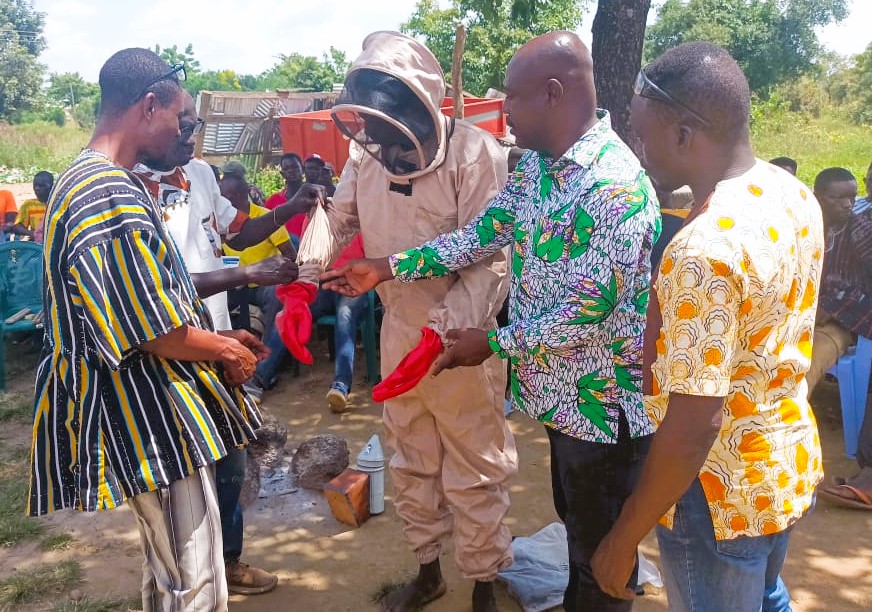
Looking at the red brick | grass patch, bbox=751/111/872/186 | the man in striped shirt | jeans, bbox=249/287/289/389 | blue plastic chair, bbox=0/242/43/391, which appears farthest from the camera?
grass patch, bbox=751/111/872/186

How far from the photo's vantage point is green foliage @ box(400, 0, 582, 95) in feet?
67.8

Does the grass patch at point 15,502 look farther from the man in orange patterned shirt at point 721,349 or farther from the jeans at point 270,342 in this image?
the man in orange patterned shirt at point 721,349

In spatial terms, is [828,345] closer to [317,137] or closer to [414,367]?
[414,367]

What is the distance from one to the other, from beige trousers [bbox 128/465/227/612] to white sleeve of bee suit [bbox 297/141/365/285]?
1034mm

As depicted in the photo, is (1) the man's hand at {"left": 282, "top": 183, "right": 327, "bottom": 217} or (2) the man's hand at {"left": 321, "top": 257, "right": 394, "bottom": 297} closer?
(2) the man's hand at {"left": 321, "top": 257, "right": 394, "bottom": 297}

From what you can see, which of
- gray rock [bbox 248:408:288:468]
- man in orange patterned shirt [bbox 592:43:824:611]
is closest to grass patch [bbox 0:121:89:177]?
gray rock [bbox 248:408:288:468]

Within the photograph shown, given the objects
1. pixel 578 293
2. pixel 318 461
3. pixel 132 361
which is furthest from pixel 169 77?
pixel 318 461

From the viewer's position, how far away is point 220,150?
15906 millimetres

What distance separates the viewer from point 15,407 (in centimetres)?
571

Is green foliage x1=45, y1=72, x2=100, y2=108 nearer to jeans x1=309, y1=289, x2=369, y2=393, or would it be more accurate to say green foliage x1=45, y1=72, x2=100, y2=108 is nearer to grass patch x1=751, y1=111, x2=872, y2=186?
grass patch x1=751, y1=111, x2=872, y2=186

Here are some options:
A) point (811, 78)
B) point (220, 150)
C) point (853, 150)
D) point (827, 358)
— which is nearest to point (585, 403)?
point (827, 358)

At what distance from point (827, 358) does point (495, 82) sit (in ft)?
58.9

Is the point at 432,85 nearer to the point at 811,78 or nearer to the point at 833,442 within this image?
the point at 833,442

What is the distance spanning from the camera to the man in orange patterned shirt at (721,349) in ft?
4.60
